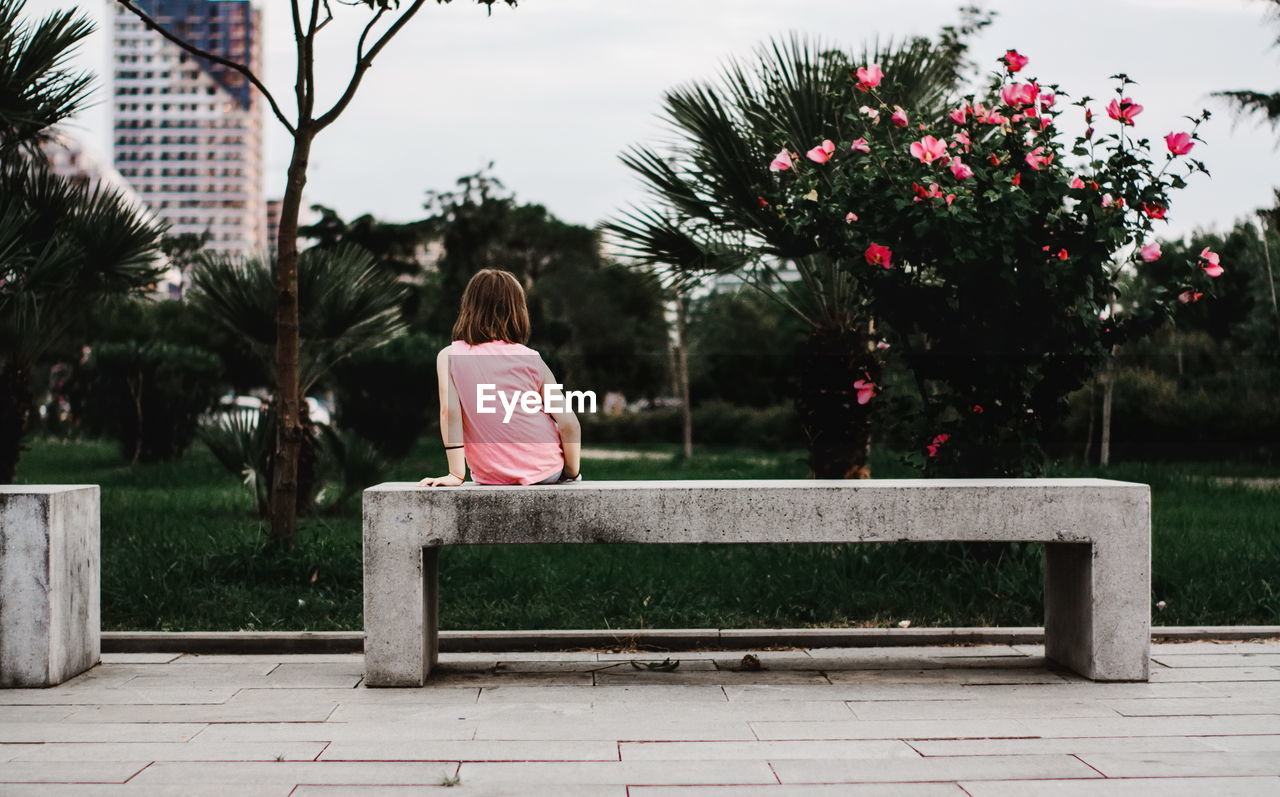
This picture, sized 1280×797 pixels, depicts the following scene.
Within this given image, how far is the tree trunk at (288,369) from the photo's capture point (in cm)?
706

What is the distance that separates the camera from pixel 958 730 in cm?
412

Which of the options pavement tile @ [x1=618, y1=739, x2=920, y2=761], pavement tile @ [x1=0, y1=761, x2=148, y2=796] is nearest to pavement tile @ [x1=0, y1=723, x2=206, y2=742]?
pavement tile @ [x1=0, y1=761, x2=148, y2=796]

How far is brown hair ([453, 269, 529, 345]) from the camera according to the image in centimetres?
496

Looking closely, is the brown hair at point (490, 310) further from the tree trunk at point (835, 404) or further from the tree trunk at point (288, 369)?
the tree trunk at point (835, 404)

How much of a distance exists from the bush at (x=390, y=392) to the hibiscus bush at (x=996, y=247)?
891cm

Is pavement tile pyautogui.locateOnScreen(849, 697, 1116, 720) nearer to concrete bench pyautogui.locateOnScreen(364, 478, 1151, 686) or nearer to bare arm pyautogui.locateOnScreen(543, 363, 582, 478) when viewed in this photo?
concrete bench pyautogui.locateOnScreen(364, 478, 1151, 686)

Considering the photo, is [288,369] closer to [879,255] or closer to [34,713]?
[34,713]

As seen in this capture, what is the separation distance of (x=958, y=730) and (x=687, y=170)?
524 centimetres

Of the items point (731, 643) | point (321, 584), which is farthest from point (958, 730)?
point (321, 584)

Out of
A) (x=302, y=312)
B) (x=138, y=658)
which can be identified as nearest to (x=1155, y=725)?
(x=138, y=658)

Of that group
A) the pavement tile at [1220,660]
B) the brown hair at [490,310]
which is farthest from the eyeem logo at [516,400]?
the pavement tile at [1220,660]

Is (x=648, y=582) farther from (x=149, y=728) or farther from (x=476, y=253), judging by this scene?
(x=476, y=253)

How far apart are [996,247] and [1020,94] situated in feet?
2.85

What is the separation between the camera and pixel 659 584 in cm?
679
